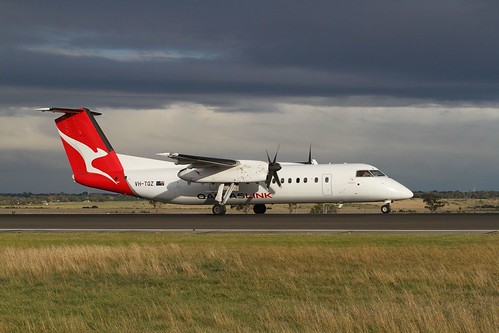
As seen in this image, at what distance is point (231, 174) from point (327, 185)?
6.77 meters

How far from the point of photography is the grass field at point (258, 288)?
43.5ft

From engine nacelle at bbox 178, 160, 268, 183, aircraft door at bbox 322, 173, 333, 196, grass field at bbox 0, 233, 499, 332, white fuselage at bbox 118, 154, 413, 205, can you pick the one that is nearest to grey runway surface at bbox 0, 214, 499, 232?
aircraft door at bbox 322, 173, 333, 196

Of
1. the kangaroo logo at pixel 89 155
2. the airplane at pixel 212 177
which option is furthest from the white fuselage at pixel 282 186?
the kangaroo logo at pixel 89 155

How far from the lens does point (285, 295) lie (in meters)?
16.8

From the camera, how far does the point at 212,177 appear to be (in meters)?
54.3

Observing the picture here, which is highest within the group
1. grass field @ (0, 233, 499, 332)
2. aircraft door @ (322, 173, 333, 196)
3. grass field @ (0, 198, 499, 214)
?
aircraft door @ (322, 173, 333, 196)

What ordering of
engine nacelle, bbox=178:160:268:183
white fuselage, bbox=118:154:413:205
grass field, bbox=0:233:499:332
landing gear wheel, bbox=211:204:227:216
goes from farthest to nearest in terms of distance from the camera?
landing gear wheel, bbox=211:204:227:216 → engine nacelle, bbox=178:160:268:183 → white fuselage, bbox=118:154:413:205 → grass field, bbox=0:233:499:332

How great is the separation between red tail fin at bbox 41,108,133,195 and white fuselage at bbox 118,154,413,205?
3.32 ft

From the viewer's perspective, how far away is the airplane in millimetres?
53000

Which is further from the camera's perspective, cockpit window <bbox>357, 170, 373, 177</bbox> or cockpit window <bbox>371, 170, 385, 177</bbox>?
cockpit window <bbox>371, 170, 385, 177</bbox>

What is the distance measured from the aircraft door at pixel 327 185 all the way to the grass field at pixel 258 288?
23.7 meters

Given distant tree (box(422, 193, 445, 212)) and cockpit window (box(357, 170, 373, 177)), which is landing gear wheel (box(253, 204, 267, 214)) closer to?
cockpit window (box(357, 170, 373, 177))

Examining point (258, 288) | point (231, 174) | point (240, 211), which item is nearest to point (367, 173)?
point (231, 174)

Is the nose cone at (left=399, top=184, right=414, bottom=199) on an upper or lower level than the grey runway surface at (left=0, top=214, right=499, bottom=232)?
upper
